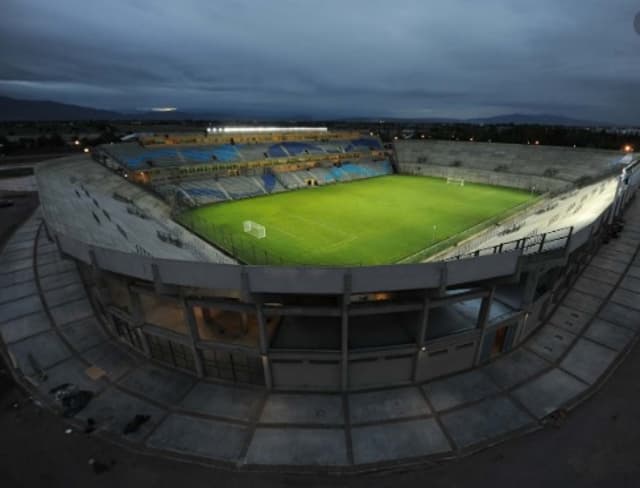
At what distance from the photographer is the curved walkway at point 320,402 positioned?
12.7 metres

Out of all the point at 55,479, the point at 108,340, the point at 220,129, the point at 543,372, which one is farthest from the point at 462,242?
the point at 220,129

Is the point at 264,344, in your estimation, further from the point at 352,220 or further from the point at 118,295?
the point at 352,220

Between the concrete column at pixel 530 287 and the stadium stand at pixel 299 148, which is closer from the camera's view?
the concrete column at pixel 530 287

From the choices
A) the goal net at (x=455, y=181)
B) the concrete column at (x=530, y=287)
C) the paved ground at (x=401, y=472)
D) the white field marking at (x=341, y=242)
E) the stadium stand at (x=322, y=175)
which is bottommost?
the paved ground at (x=401, y=472)

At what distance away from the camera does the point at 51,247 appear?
32656mm

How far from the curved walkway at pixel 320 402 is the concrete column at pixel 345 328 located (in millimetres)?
962

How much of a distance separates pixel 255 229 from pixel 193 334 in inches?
958

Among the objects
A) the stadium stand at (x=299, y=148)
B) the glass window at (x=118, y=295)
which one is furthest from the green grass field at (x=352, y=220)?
the stadium stand at (x=299, y=148)

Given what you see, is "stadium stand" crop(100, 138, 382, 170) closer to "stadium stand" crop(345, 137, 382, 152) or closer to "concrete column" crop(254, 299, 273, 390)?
"stadium stand" crop(345, 137, 382, 152)

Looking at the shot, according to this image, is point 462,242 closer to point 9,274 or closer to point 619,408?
point 619,408

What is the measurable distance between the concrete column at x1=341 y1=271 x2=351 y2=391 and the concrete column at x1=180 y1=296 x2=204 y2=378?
6733 mm

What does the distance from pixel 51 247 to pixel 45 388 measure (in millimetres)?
22743

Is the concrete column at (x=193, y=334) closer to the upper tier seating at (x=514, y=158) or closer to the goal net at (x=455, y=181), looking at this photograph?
the goal net at (x=455, y=181)

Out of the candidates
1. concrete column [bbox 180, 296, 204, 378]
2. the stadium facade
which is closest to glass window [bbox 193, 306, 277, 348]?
the stadium facade
